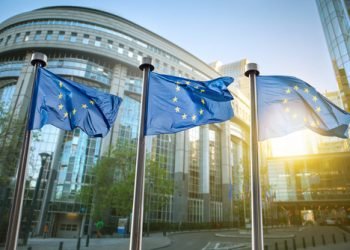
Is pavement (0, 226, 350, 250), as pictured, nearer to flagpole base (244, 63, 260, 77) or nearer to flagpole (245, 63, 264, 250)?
flagpole (245, 63, 264, 250)

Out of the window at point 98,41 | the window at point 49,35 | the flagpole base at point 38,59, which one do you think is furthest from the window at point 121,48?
the flagpole base at point 38,59

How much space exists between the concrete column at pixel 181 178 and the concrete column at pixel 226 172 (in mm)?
14529

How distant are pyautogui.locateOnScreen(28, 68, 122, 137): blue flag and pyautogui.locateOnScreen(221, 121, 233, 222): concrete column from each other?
60.0m

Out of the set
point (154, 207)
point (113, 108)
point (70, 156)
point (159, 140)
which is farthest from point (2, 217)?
point (159, 140)

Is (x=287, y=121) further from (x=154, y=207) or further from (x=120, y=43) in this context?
(x=120, y=43)

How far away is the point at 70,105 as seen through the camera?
7.88m

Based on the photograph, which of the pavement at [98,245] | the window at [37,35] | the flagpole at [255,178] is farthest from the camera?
the window at [37,35]

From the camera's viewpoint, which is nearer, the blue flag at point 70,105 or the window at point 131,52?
the blue flag at point 70,105

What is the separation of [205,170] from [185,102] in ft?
184

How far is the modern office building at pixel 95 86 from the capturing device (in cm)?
4203

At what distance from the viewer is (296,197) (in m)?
78.4

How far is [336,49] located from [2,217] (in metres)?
45.9

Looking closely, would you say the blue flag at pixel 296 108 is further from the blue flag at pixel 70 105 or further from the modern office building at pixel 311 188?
the modern office building at pixel 311 188

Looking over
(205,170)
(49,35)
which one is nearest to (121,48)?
(49,35)
